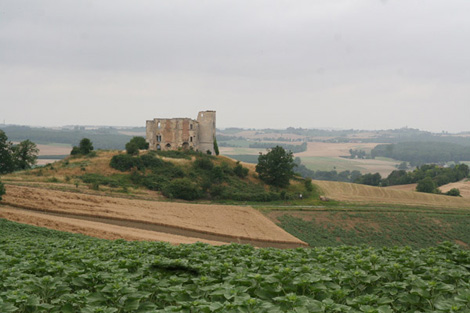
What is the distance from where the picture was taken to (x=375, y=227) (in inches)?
1560

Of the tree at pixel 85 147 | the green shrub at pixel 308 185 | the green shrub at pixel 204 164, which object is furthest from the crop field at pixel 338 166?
the tree at pixel 85 147

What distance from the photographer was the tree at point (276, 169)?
5881 cm

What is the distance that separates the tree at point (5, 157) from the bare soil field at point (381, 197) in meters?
45.8

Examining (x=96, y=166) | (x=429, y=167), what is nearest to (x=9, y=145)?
(x=96, y=166)

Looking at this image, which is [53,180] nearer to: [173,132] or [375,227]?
[173,132]

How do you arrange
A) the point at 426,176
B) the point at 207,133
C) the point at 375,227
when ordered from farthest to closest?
the point at 426,176
the point at 207,133
the point at 375,227

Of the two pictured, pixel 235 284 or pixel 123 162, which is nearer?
pixel 235 284

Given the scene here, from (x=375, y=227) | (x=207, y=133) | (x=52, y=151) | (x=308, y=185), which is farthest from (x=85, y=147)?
(x=52, y=151)

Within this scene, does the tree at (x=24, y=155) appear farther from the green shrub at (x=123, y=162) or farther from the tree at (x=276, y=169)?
the tree at (x=276, y=169)

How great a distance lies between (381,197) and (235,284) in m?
56.5

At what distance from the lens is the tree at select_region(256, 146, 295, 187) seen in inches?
2315

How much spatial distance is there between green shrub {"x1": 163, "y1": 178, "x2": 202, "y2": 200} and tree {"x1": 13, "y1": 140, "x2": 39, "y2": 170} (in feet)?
81.8

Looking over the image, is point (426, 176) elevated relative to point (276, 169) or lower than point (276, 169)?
lower

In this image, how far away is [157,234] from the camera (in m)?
28.6
